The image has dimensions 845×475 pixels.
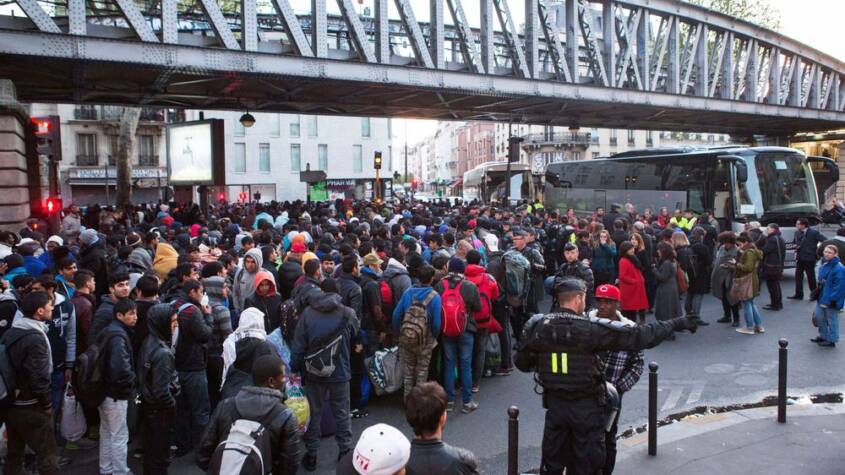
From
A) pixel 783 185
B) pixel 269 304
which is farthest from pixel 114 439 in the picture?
pixel 783 185

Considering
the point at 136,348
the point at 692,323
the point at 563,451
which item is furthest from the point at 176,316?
the point at 692,323

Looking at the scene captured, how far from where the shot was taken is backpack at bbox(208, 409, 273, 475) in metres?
3.28

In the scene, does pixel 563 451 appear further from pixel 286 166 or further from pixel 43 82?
pixel 286 166

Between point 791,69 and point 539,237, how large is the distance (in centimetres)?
2649

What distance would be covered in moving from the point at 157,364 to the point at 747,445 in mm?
5615

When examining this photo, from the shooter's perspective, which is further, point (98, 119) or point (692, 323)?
point (98, 119)

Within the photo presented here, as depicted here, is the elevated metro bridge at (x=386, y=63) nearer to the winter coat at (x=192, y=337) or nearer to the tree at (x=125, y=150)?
the tree at (x=125, y=150)

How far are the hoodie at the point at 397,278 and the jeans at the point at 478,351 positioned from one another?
1047 mm

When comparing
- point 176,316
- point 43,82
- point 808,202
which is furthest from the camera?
point 808,202

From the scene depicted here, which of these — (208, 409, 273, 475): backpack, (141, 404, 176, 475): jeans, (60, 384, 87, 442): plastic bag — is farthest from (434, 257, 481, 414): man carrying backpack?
(60, 384, 87, 442): plastic bag

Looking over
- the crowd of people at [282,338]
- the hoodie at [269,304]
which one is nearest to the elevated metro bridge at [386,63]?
the crowd of people at [282,338]

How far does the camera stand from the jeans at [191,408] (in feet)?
19.0

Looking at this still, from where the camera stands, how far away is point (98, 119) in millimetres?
41500

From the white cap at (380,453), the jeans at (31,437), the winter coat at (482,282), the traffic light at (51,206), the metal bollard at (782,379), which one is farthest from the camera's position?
the traffic light at (51,206)
